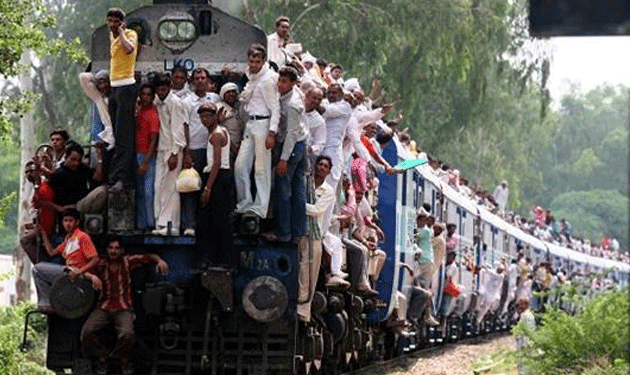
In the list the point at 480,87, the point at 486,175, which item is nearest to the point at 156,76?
the point at 480,87

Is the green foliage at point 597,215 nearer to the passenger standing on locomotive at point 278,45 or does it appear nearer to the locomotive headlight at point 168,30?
the passenger standing on locomotive at point 278,45

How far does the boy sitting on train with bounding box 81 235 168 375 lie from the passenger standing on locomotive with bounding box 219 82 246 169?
41.7 inches

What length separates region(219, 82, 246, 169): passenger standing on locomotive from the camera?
34.4 feet

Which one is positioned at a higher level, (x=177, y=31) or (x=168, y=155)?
(x=177, y=31)

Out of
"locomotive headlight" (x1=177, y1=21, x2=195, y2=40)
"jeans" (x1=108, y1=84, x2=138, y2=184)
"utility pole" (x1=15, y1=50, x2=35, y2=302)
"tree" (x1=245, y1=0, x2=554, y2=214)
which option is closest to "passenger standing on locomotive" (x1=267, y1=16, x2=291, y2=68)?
"locomotive headlight" (x1=177, y1=21, x2=195, y2=40)

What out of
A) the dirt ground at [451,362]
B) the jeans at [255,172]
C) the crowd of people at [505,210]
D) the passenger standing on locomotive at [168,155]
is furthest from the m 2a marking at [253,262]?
the crowd of people at [505,210]

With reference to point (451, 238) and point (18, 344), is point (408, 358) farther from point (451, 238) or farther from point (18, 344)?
point (18, 344)

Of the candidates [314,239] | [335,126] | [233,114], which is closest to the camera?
[233,114]

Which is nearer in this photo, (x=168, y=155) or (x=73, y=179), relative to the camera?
(x=168, y=155)

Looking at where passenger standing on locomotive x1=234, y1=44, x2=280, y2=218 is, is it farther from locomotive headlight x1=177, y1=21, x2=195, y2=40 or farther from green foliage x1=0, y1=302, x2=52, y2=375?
green foliage x1=0, y1=302, x2=52, y2=375

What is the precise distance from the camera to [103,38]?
10.8 metres

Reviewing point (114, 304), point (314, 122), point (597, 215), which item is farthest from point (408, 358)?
point (597, 215)

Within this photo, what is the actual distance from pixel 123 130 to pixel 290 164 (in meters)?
1.23

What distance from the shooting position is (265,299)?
10148mm
